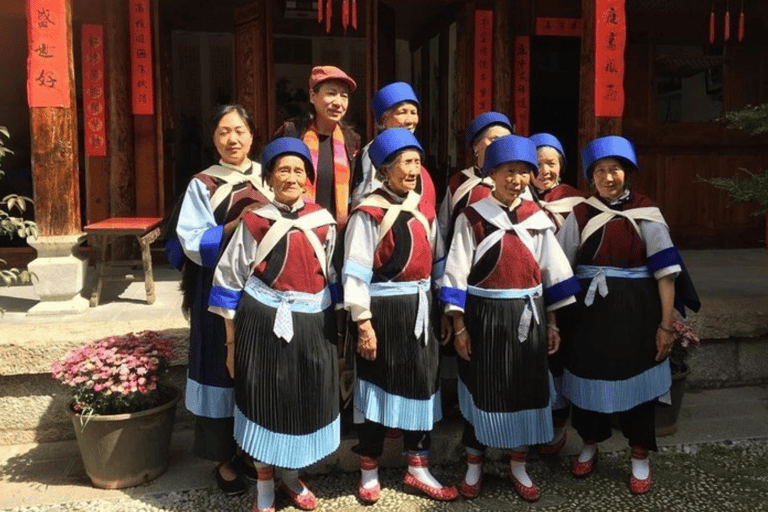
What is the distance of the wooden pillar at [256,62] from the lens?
7027mm

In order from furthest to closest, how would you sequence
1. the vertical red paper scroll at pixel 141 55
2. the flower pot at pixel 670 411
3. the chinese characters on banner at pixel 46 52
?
the vertical red paper scroll at pixel 141 55 → the chinese characters on banner at pixel 46 52 → the flower pot at pixel 670 411

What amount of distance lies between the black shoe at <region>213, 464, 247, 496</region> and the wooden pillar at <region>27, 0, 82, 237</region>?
267 centimetres

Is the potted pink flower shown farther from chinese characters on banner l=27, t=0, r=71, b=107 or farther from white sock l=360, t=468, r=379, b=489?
chinese characters on banner l=27, t=0, r=71, b=107

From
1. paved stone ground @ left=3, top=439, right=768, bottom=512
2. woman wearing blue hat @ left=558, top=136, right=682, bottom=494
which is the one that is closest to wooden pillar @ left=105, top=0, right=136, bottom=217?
paved stone ground @ left=3, top=439, right=768, bottom=512

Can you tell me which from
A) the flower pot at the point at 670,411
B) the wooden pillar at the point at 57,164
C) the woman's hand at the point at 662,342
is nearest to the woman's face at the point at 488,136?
the woman's hand at the point at 662,342

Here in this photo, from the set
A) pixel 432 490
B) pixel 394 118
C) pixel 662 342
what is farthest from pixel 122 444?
pixel 662 342

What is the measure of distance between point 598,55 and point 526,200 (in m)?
2.62

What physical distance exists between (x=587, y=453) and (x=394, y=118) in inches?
81.3

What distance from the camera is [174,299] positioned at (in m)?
5.58

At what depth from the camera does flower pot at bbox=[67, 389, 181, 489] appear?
3443mm

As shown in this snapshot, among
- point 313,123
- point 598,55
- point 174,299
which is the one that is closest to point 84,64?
point 174,299

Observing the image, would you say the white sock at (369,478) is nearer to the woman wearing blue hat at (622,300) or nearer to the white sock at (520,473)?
the white sock at (520,473)

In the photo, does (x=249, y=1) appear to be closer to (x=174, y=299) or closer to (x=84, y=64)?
(x=84, y=64)

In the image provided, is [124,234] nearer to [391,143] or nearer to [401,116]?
[401,116]
